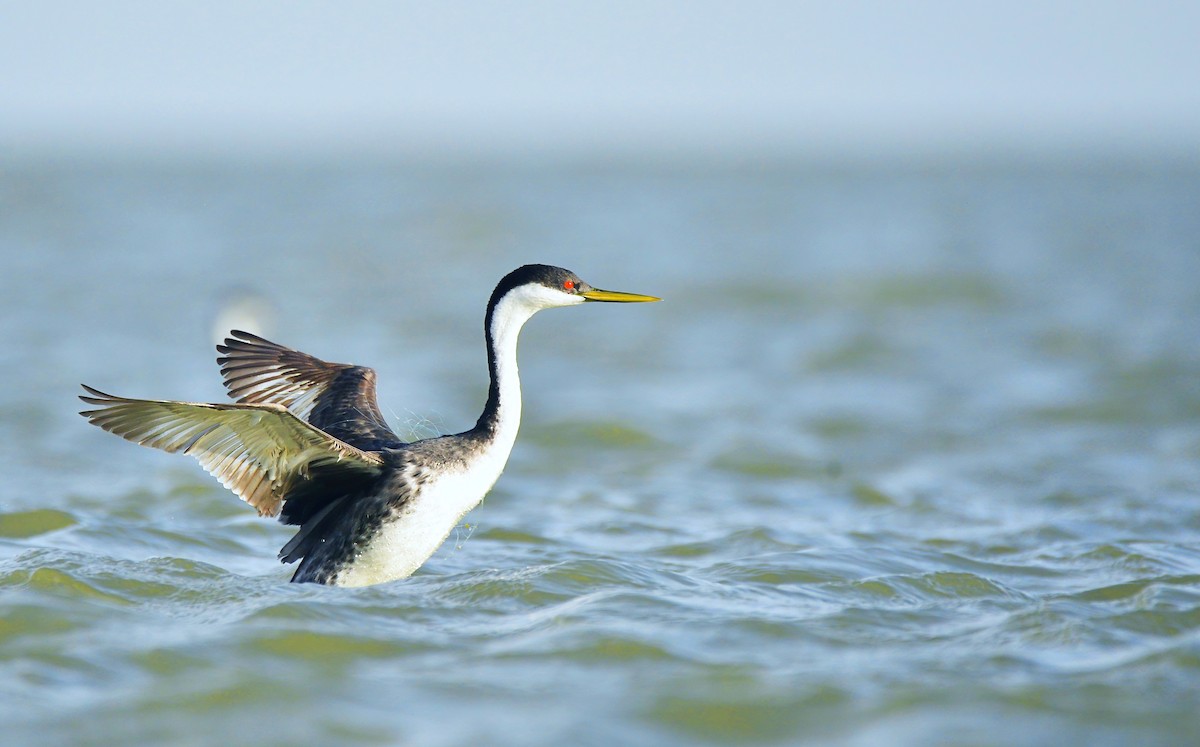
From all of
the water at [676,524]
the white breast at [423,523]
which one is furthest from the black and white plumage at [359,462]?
the water at [676,524]

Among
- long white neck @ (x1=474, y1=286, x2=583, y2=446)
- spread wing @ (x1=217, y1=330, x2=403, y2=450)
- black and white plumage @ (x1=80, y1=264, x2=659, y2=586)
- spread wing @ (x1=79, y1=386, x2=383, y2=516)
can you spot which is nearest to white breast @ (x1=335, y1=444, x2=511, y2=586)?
black and white plumage @ (x1=80, y1=264, x2=659, y2=586)

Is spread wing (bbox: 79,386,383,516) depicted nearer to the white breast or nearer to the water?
the white breast

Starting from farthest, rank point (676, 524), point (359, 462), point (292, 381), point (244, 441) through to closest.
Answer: point (676, 524) < point (292, 381) < point (359, 462) < point (244, 441)

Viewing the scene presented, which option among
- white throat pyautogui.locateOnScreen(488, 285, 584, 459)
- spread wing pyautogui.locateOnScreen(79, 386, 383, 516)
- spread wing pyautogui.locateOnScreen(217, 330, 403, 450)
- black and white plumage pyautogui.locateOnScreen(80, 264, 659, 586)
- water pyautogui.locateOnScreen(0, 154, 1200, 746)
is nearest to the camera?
water pyautogui.locateOnScreen(0, 154, 1200, 746)

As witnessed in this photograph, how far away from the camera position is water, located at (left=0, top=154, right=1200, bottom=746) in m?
5.58

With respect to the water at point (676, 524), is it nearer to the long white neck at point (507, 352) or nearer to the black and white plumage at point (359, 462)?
the black and white plumage at point (359, 462)

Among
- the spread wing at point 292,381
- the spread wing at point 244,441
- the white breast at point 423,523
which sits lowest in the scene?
the white breast at point 423,523

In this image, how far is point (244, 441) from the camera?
6691 mm

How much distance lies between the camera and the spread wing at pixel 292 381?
8102 millimetres

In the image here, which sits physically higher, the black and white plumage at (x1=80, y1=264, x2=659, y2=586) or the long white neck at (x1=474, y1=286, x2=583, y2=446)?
the long white neck at (x1=474, y1=286, x2=583, y2=446)

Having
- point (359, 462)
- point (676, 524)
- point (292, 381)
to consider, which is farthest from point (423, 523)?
point (676, 524)

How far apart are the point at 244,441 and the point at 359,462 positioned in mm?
534

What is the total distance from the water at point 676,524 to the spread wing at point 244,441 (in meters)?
0.56

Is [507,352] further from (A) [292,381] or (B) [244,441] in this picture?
(A) [292,381]
